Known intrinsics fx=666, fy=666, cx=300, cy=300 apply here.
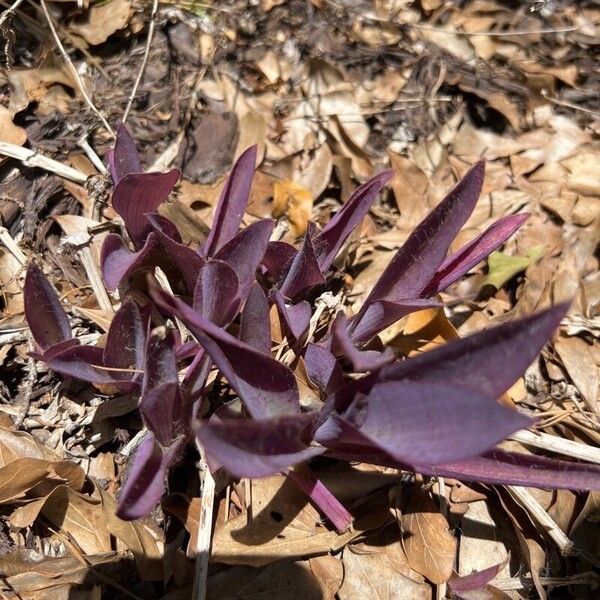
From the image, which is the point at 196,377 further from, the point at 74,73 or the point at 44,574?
the point at 74,73

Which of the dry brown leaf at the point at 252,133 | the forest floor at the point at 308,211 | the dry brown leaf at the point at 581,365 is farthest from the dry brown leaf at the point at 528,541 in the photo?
the dry brown leaf at the point at 252,133

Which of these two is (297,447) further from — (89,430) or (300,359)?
(89,430)

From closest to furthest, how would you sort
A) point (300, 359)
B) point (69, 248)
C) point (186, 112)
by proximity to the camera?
point (300, 359) < point (69, 248) < point (186, 112)

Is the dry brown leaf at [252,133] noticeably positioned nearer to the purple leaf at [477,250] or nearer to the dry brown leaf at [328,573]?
the purple leaf at [477,250]

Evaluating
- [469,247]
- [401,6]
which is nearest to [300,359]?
[469,247]

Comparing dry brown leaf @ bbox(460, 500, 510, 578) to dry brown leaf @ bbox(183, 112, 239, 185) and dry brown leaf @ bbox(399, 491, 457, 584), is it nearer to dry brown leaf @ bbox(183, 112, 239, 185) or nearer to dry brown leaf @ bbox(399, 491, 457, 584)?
dry brown leaf @ bbox(399, 491, 457, 584)

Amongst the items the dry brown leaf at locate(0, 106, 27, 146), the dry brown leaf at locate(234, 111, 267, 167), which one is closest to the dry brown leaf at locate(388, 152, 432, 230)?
the dry brown leaf at locate(234, 111, 267, 167)
